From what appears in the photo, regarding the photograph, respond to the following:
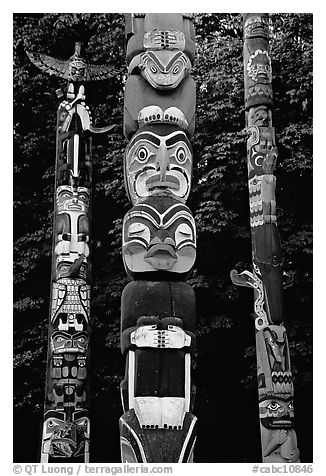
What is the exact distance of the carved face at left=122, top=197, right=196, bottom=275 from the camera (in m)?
5.06

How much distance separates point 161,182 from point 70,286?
296 centimetres

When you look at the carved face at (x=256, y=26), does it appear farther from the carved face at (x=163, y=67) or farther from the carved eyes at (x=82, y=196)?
the carved face at (x=163, y=67)

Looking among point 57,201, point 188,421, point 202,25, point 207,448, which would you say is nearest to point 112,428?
point 207,448

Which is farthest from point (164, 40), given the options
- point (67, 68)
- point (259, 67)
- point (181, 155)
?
point (67, 68)

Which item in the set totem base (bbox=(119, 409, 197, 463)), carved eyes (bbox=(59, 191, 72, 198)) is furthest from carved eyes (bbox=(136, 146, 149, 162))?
carved eyes (bbox=(59, 191, 72, 198))

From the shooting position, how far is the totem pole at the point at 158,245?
456 cm

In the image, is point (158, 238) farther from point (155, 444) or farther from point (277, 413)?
point (277, 413)

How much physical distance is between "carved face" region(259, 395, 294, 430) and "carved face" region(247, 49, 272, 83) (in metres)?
4.19

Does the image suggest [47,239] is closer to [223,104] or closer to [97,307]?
[97,307]

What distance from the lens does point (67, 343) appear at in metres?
7.56

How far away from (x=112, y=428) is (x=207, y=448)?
1534 mm

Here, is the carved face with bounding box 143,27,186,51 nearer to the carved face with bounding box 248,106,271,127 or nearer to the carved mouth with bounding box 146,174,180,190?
the carved mouth with bounding box 146,174,180,190

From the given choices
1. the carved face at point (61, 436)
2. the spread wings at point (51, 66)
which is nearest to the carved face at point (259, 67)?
the spread wings at point (51, 66)

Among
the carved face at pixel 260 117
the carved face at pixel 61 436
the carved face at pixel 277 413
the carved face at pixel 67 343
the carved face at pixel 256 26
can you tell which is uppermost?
the carved face at pixel 256 26
